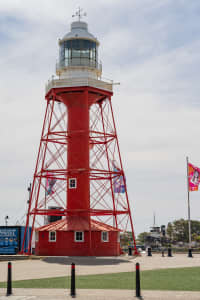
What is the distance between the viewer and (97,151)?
4162cm

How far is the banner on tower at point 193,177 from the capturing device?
4644cm

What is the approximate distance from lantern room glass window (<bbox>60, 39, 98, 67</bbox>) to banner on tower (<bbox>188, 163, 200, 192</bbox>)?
47.2 ft

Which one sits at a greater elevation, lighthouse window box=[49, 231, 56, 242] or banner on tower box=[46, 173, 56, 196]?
banner on tower box=[46, 173, 56, 196]

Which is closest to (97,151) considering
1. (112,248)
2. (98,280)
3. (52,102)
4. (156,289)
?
(52,102)

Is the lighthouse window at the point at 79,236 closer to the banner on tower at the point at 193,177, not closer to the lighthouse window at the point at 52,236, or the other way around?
the lighthouse window at the point at 52,236

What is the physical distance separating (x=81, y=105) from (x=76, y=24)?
8.49m

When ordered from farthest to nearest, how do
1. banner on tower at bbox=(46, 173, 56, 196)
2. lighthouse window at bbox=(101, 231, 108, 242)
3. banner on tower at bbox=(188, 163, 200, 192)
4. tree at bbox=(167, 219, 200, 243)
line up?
tree at bbox=(167, 219, 200, 243)
banner on tower at bbox=(188, 163, 200, 192)
banner on tower at bbox=(46, 173, 56, 196)
lighthouse window at bbox=(101, 231, 108, 242)

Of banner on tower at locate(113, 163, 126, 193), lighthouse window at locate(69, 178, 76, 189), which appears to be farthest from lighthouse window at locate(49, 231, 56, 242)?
banner on tower at locate(113, 163, 126, 193)

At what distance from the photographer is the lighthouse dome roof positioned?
A: 4233 centimetres

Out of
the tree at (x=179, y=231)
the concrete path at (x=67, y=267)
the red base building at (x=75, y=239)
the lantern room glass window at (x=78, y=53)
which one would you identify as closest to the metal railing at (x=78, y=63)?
the lantern room glass window at (x=78, y=53)

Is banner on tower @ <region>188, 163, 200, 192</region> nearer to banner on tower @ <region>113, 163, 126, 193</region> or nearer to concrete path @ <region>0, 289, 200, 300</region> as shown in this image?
banner on tower @ <region>113, 163, 126, 193</region>

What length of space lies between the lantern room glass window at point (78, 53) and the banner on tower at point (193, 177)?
1437cm

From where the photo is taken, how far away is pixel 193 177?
46875 mm

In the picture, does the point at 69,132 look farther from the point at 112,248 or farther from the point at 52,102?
the point at 112,248
